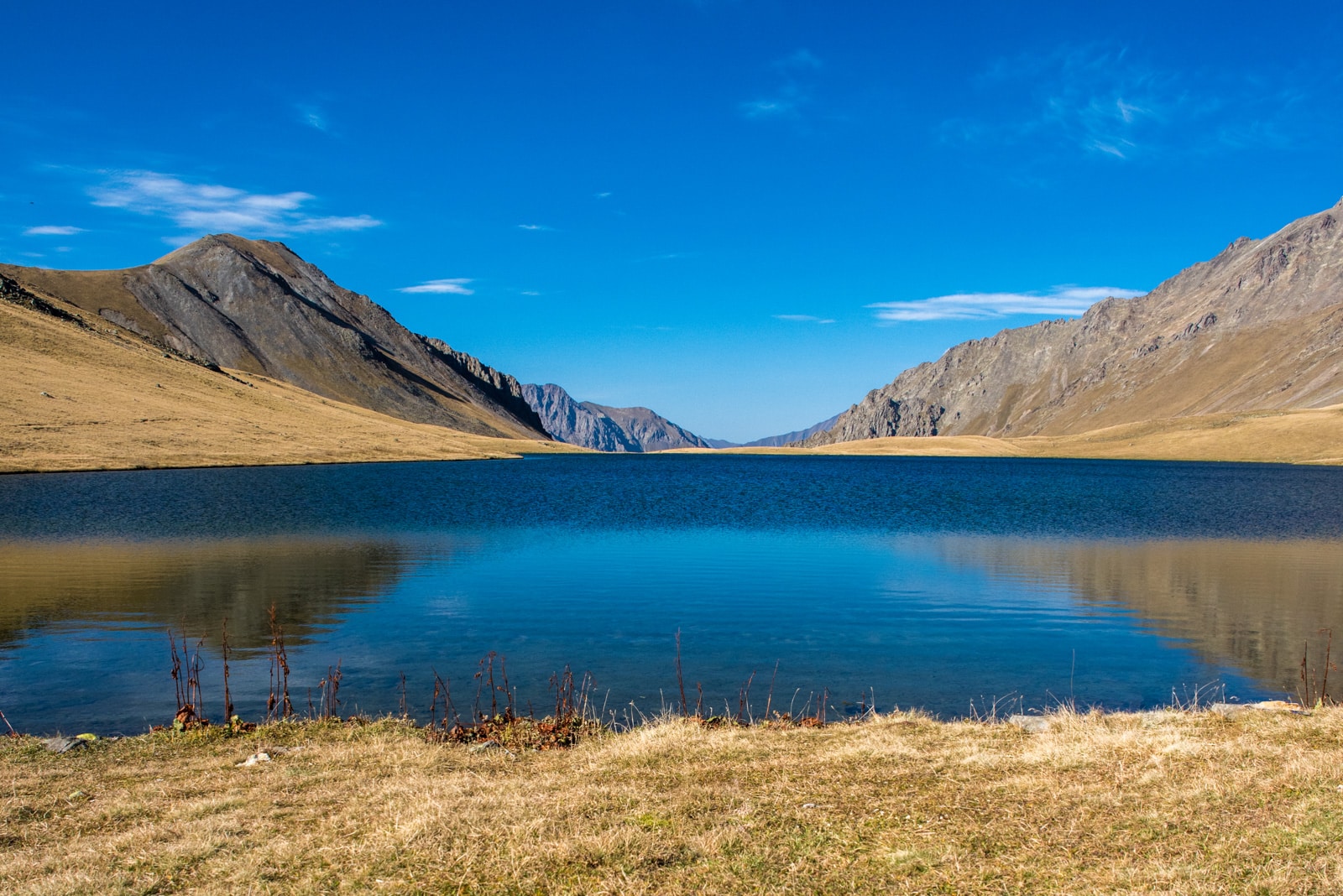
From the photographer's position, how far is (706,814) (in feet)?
29.7

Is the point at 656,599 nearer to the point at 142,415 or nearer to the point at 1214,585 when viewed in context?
the point at 1214,585

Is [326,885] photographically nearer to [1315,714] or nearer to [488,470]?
[1315,714]

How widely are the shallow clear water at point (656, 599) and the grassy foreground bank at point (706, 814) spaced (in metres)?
4.85

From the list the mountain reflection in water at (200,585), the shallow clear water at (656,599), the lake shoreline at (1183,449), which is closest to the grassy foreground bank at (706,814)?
the shallow clear water at (656,599)

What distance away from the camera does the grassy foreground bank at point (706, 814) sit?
7.53 meters

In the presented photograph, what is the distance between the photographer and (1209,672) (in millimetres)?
20047

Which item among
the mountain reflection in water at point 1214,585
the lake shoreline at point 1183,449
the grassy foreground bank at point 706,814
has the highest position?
the lake shoreline at point 1183,449

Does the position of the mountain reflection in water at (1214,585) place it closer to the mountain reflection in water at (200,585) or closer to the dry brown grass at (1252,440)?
the mountain reflection in water at (200,585)

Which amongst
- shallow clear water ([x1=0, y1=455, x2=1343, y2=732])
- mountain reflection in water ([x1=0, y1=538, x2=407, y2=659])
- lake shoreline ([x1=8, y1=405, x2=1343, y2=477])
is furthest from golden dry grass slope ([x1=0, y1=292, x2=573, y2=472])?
mountain reflection in water ([x1=0, y1=538, x2=407, y2=659])

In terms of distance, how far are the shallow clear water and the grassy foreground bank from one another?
15.9 feet

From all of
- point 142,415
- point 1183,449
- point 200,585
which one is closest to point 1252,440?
point 1183,449

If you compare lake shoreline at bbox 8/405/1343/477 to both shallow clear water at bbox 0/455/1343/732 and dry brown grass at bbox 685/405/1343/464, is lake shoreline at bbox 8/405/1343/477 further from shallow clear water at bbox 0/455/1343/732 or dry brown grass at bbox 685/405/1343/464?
shallow clear water at bbox 0/455/1343/732

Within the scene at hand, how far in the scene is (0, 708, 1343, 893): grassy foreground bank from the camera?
7.53 m

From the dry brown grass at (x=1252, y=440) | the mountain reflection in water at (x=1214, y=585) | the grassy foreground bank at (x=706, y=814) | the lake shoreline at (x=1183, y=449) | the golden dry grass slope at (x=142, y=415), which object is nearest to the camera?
the grassy foreground bank at (x=706, y=814)
